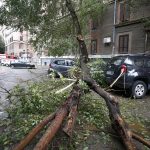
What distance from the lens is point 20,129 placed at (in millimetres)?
5516

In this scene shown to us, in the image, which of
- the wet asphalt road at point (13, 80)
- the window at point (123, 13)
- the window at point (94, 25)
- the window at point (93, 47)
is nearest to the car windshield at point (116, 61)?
the wet asphalt road at point (13, 80)

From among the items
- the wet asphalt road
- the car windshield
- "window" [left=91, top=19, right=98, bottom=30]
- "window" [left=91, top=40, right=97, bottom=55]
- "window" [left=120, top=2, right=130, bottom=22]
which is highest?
"window" [left=120, top=2, right=130, bottom=22]

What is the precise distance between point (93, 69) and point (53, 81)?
534cm

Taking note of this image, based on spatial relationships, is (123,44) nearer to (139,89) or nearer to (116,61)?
(116,61)

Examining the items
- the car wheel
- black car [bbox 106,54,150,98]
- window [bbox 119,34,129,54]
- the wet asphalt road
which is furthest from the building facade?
the car wheel

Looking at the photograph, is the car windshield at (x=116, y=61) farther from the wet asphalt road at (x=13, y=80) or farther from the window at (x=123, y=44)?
the window at (x=123, y=44)

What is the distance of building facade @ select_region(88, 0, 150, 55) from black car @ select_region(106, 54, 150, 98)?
782 cm

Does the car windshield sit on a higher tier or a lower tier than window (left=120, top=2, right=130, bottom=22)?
lower

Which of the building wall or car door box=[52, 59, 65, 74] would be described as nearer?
car door box=[52, 59, 65, 74]

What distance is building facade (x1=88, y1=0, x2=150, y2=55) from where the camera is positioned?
18938mm

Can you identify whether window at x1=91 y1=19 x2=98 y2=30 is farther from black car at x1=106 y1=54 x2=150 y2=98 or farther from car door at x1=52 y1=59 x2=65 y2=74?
black car at x1=106 y1=54 x2=150 y2=98

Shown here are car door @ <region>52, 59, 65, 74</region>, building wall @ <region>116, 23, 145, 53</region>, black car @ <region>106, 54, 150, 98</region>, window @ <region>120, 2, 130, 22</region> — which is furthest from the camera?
window @ <region>120, 2, 130, 22</region>

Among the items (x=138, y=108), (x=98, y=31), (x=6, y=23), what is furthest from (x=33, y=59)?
(x=138, y=108)

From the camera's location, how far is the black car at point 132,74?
32.4 ft
